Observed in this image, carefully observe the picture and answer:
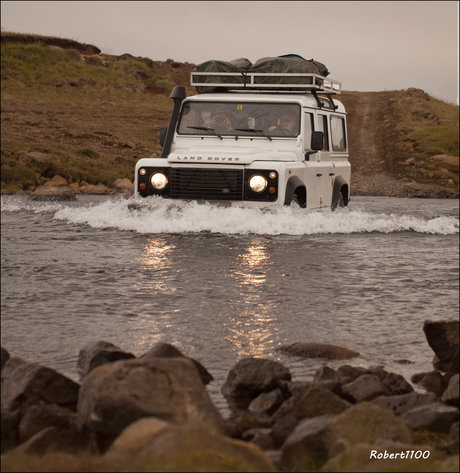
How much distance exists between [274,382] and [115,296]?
2450 millimetres

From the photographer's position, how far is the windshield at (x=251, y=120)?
10930 millimetres

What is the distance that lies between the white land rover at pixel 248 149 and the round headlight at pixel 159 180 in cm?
1

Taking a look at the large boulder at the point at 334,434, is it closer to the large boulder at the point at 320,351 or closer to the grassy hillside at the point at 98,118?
the large boulder at the point at 320,351

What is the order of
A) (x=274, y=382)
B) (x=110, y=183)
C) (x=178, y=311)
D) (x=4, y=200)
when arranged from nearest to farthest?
→ (x=274, y=382)
(x=178, y=311)
(x=4, y=200)
(x=110, y=183)

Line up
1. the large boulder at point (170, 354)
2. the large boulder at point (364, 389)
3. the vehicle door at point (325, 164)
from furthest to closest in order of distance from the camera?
the vehicle door at point (325, 164) → the large boulder at point (170, 354) → the large boulder at point (364, 389)

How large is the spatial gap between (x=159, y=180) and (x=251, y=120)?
1.74 meters

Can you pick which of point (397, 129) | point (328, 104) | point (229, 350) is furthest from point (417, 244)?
point (397, 129)

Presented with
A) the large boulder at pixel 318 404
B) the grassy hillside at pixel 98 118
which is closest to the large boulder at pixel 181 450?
the large boulder at pixel 318 404

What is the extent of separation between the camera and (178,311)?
561cm

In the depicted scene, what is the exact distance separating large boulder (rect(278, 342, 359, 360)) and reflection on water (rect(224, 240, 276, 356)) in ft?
0.64

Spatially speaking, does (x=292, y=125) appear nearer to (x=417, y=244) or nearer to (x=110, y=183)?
(x=417, y=244)

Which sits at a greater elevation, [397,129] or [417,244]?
[397,129]

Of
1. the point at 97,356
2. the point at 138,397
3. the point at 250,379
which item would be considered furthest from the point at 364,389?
the point at 97,356

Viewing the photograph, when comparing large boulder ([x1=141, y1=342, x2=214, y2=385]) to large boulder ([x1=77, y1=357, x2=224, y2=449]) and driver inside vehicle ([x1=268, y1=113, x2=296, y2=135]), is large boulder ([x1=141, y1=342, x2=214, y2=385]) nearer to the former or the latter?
large boulder ([x1=77, y1=357, x2=224, y2=449])
